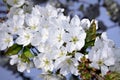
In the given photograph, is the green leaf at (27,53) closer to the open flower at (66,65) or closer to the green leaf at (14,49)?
the green leaf at (14,49)

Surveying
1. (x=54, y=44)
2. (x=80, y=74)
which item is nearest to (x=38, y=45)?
(x=54, y=44)

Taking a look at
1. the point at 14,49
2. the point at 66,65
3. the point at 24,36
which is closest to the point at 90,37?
the point at 66,65

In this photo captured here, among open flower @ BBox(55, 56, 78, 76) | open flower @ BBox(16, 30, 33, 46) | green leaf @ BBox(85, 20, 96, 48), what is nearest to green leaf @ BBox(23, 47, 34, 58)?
open flower @ BBox(16, 30, 33, 46)

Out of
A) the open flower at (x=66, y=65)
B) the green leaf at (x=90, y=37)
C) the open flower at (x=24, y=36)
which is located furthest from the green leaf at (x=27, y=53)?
the green leaf at (x=90, y=37)

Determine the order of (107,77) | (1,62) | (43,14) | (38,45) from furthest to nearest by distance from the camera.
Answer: (1,62) → (43,14) → (38,45) → (107,77)

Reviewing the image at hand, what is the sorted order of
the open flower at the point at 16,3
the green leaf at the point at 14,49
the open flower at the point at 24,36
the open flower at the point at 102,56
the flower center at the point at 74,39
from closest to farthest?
the open flower at the point at 102,56, the flower center at the point at 74,39, the open flower at the point at 24,36, the green leaf at the point at 14,49, the open flower at the point at 16,3

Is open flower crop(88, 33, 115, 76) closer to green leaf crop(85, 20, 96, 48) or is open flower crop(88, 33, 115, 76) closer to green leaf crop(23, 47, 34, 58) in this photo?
green leaf crop(85, 20, 96, 48)

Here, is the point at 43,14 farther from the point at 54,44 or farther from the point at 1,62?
the point at 1,62

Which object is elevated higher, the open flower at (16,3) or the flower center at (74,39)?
the open flower at (16,3)

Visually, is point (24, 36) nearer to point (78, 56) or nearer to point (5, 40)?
point (5, 40)

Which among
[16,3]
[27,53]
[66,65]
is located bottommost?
[66,65]

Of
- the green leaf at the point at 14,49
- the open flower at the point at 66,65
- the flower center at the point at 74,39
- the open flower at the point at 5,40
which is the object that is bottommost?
the open flower at the point at 66,65
